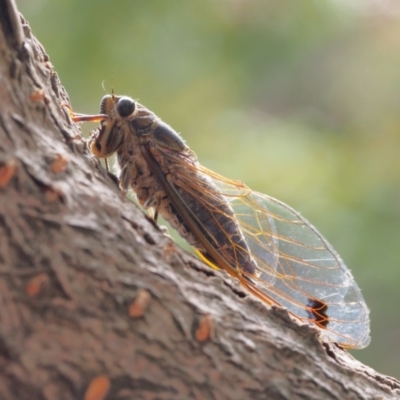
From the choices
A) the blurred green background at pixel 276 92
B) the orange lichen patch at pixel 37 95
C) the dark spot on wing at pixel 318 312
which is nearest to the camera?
the orange lichen patch at pixel 37 95

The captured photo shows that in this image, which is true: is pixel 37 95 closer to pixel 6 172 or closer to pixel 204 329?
pixel 6 172

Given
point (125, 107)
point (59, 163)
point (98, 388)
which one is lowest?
point (98, 388)

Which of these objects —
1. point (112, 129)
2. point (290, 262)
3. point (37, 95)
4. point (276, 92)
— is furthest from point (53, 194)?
point (276, 92)

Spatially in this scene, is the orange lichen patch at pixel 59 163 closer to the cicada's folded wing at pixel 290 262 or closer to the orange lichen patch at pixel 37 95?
the orange lichen patch at pixel 37 95

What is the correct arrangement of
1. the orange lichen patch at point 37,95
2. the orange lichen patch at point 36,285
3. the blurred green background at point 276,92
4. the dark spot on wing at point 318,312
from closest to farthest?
1. the orange lichen patch at point 36,285
2. the orange lichen patch at point 37,95
3. the dark spot on wing at point 318,312
4. the blurred green background at point 276,92

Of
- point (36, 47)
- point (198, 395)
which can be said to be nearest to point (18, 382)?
point (198, 395)

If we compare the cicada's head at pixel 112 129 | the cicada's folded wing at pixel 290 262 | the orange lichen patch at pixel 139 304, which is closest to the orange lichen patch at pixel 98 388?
the orange lichen patch at pixel 139 304

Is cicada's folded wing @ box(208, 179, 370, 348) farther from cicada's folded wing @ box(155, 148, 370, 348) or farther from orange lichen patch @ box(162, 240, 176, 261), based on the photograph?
orange lichen patch @ box(162, 240, 176, 261)
